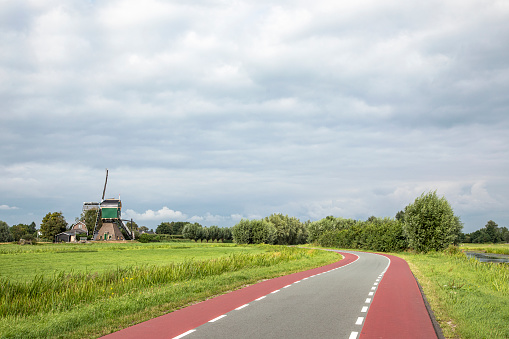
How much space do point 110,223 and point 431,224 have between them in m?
101

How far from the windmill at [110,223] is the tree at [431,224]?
95334 millimetres

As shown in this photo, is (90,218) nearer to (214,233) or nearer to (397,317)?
(214,233)

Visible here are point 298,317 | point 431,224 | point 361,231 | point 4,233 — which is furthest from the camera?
point 4,233

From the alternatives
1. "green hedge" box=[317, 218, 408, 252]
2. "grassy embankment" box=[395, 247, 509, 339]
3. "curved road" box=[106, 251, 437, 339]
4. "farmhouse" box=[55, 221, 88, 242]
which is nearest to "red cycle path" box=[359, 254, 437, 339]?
"curved road" box=[106, 251, 437, 339]

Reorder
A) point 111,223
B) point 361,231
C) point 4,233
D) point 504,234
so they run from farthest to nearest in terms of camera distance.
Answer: point 504,234, point 111,223, point 4,233, point 361,231

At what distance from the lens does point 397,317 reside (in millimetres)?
10523

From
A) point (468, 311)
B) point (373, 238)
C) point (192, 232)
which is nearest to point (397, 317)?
point (468, 311)

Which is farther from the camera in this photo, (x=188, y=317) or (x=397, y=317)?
(x=397, y=317)

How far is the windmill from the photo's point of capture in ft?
401

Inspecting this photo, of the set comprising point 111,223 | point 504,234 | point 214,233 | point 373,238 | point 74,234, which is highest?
point 111,223

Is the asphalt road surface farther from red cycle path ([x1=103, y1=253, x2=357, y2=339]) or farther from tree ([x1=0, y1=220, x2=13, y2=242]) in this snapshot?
tree ([x1=0, y1=220, x2=13, y2=242])

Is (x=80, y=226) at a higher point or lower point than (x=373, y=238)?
higher

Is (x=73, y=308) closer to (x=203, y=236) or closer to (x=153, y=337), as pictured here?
(x=153, y=337)

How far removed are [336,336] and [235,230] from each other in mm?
110806
